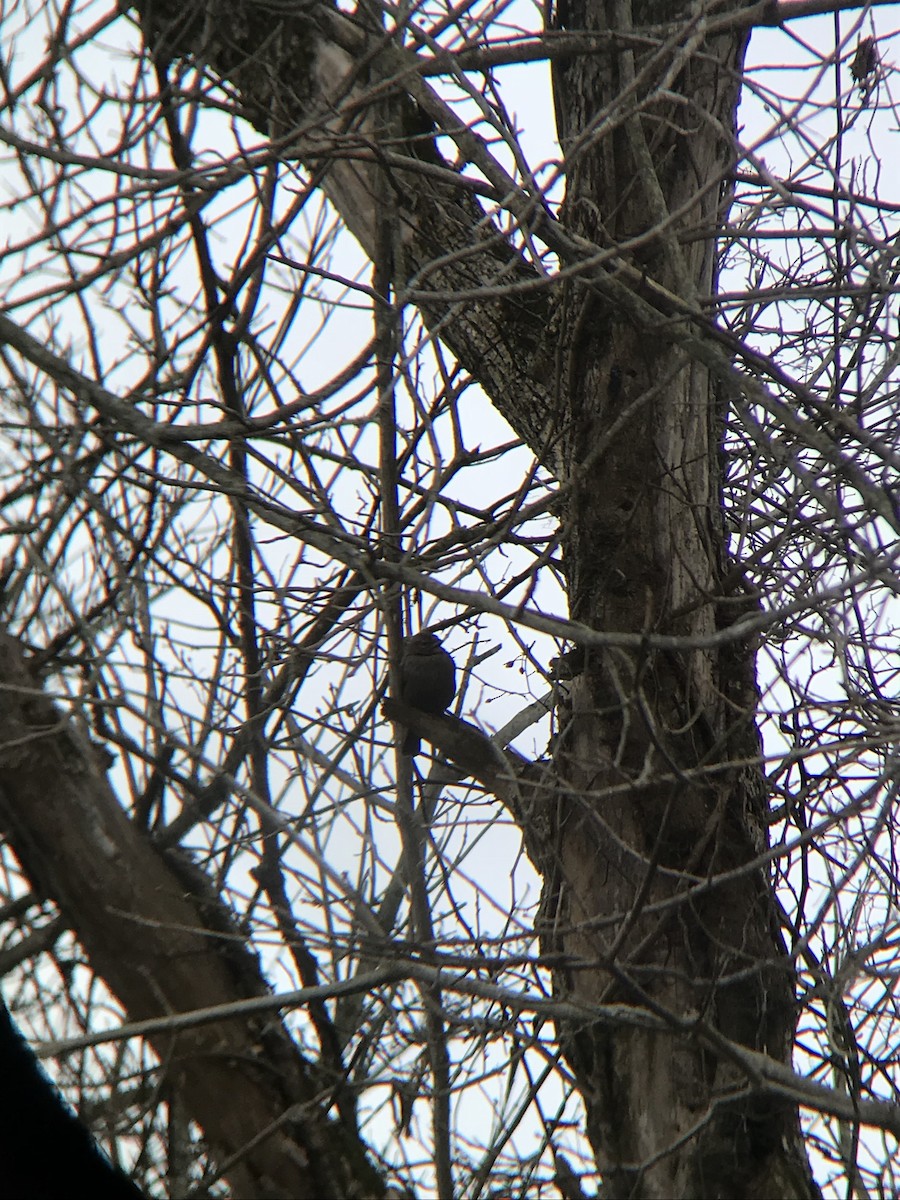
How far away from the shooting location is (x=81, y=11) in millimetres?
3525

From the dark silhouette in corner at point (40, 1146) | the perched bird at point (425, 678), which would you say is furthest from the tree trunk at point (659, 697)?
the dark silhouette in corner at point (40, 1146)

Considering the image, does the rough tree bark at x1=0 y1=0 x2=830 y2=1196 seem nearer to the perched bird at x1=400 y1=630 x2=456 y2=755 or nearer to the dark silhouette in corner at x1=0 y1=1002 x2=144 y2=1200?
the perched bird at x1=400 y1=630 x2=456 y2=755

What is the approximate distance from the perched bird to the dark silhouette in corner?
1.58 m

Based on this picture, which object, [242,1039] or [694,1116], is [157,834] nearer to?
[242,1039]

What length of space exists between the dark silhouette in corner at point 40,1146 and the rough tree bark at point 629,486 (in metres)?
1.01

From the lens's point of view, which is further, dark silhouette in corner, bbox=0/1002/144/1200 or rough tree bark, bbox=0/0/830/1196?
rough tree bark, bbox=0/0/830/1196

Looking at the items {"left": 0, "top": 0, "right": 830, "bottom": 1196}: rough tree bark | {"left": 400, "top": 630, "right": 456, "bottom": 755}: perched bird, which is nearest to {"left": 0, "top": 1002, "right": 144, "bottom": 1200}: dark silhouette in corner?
{"left": 0, "top": 0, "right": 830, "bottom": 1196}: rough tree bark

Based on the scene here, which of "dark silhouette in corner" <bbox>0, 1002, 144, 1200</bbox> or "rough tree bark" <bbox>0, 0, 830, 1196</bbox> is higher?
"rough tree bark" <bbox>0, 0, 830, 1196</bbox>

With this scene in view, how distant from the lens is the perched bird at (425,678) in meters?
3.17

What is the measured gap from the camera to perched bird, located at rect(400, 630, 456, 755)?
3.17 metres

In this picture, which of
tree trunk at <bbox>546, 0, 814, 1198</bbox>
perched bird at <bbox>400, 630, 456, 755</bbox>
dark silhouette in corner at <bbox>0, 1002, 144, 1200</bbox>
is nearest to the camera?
dark silhouette in corner at <bbox>0, 1002, 144, 1200</bbox>

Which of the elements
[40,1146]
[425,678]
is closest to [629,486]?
[425,678]

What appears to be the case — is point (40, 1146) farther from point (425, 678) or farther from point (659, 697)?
point (659, 697)

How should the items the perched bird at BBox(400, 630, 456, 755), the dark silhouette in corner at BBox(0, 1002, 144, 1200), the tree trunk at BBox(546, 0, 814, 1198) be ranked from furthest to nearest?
1. the perched bird at BBox(400, 630, 456, 755)
2. the tree trunk at BBox(546, 0, 814, 1198)
3. the dark silhouette in corner at BBox(0, 1002, 144, 1200)
